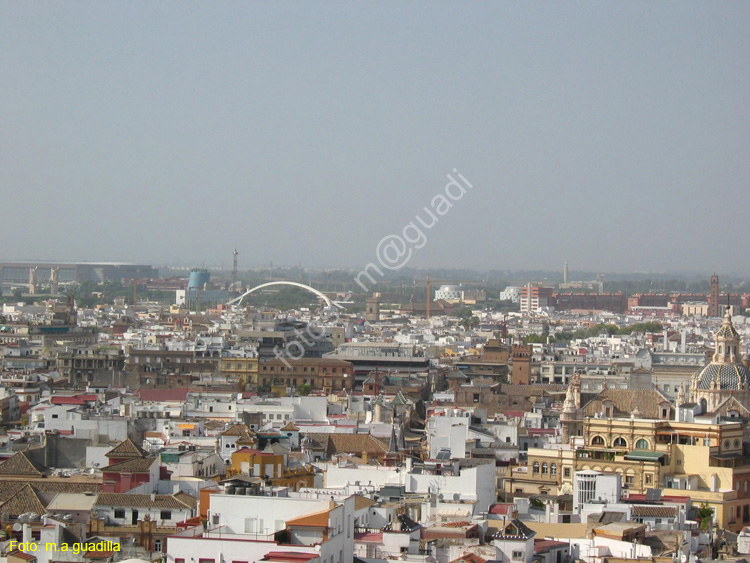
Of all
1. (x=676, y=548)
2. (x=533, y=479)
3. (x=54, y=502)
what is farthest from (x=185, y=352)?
(x=676, y=548)

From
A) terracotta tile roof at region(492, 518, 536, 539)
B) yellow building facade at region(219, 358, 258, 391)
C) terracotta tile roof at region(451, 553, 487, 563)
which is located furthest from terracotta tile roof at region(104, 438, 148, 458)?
yellow building facade at region(219, 358, 258, 391)

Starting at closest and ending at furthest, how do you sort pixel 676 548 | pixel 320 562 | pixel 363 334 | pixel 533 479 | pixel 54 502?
1. pixel 320 562
2. pixel 676 548
3. pixel 54 502
4. pixel 533 479
5. pixel 363 334

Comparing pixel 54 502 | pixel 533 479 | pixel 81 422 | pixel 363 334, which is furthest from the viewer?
pixel 363 334

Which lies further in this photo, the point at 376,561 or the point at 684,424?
the point at 684,424

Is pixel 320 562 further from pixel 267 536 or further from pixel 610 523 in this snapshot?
pixel 610 523

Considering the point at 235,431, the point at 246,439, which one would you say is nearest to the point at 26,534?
the point at 246,439
